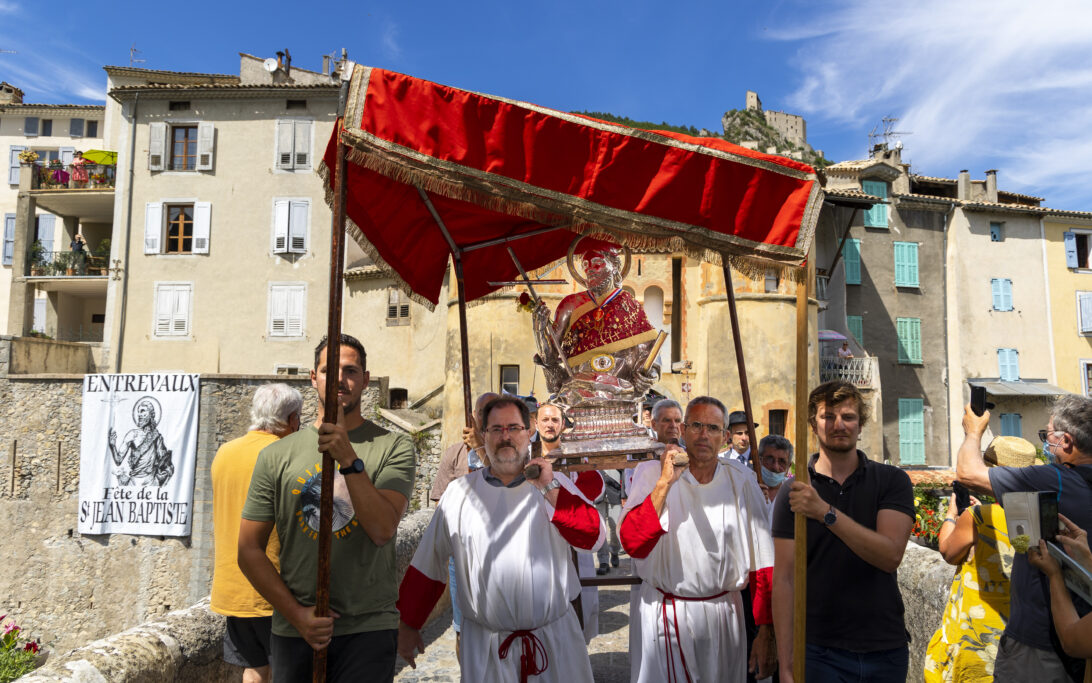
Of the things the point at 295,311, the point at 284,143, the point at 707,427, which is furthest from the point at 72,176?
the point at 707,427

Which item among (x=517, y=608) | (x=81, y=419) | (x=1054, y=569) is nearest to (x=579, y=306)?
(x=517, y=608)

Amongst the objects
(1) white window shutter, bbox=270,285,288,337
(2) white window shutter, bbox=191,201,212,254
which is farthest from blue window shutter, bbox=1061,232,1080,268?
(2) white window shutter, bbox=191,201,212,254

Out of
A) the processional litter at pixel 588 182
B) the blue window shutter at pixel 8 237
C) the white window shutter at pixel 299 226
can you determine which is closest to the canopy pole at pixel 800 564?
the processional litter at pixel 588 182

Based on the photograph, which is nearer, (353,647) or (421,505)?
(353,647)

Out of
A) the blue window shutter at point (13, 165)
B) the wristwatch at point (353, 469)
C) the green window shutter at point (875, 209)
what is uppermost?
the blue window shutter at point (13, 165)

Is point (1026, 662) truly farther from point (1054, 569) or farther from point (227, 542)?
point (227, 542)

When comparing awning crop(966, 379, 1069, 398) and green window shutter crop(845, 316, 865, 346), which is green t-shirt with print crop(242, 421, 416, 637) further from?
awning crop(966, 379, 1069, 398)

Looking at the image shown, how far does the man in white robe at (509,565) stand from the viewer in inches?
131

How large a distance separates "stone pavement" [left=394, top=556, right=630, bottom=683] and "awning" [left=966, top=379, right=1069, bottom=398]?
84.0ft

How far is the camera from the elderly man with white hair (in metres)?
3.79

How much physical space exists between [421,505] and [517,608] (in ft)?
61.2

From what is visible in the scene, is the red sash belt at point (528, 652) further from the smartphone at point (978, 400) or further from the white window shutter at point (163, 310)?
the white window shutter at point (163, 310)

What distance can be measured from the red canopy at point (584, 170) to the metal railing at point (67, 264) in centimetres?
2776

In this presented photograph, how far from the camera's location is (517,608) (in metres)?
3.31
